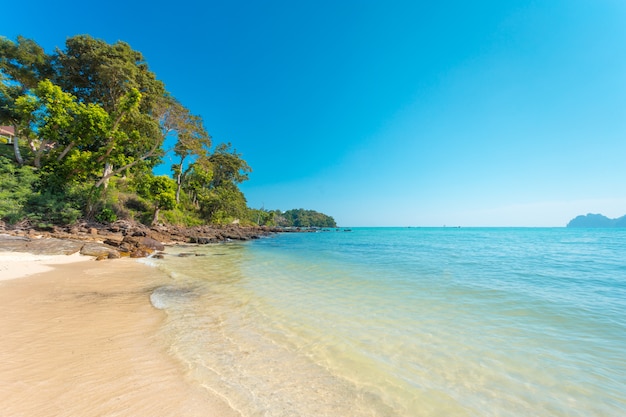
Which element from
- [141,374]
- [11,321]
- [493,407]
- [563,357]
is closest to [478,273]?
[563,357]

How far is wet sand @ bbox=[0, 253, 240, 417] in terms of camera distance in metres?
2.58

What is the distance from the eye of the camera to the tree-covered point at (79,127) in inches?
702

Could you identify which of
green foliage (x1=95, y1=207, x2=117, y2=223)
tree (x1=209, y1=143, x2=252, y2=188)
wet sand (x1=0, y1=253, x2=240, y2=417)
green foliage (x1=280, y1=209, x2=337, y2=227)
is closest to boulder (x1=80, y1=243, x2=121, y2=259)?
wet sand (x1=0, y1=253, x2=240, y2=417)

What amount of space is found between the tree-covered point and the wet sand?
16260 mm

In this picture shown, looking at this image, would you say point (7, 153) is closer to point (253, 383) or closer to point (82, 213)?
point (82, 213)

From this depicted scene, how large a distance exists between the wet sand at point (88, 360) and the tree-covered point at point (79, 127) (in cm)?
1626

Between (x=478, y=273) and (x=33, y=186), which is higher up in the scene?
(x=33, y=186)

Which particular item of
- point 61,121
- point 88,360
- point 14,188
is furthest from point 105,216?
point 88,360

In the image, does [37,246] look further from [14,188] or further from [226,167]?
[226,167]

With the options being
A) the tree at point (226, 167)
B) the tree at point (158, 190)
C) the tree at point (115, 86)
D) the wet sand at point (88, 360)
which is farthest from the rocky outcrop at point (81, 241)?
the tree at point (226, 167)

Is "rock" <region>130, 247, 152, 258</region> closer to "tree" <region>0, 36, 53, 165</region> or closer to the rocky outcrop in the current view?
the rocky outcrop

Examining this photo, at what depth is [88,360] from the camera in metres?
3.46

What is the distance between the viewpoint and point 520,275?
11.3 metres

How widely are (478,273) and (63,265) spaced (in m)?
17.5
